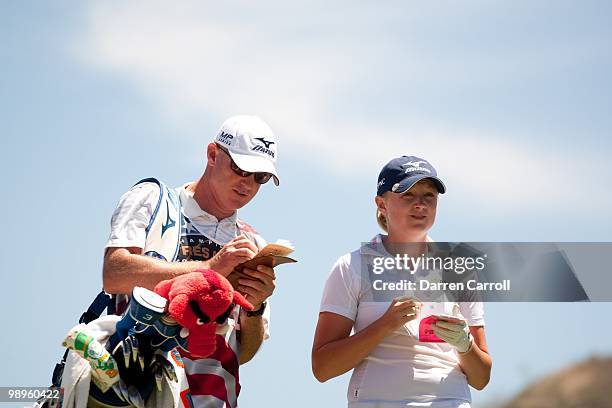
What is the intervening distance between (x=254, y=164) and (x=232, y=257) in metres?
0.80

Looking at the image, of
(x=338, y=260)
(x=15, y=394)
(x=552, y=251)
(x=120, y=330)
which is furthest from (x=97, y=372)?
(x=552, y=251)

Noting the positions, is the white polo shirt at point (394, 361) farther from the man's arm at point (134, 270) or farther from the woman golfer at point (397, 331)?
the man's arm at point (134, 270)

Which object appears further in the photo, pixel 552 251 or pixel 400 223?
pixel 552 251

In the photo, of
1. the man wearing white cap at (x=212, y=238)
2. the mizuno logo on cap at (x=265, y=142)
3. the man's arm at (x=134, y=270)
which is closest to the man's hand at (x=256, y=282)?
the man wearing white cap at (x=212, y=238)

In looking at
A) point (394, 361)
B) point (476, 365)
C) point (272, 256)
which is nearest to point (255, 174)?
point (272, 256)

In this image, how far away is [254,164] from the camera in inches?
184

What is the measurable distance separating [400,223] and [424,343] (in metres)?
0.81

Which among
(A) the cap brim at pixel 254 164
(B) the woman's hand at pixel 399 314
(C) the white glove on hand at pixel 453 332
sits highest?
(A) the cap brim at pixel 254 164

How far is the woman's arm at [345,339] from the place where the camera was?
4445 millimetres

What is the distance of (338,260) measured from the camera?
16.5 feet

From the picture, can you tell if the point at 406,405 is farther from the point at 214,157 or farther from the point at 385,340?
the point at 214,157

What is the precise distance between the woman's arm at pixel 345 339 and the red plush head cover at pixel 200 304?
122 centimetres

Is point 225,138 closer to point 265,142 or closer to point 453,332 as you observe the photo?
point 265,142

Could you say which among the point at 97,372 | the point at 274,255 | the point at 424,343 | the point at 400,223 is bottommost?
the point at 97,372
